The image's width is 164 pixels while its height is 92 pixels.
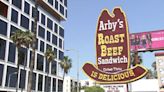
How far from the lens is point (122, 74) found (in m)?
16.0

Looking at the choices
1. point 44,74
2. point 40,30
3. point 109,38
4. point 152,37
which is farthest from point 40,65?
point 109,38

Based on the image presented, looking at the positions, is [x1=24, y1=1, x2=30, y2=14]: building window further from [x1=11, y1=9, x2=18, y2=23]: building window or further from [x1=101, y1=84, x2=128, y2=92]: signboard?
[x1=101, y1=84, x2=128, y2=92]: signboard

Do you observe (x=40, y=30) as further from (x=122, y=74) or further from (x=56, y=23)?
(x=122, y=74)

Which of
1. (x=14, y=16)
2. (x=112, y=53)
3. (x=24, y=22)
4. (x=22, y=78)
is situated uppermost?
(x=14, y=16)

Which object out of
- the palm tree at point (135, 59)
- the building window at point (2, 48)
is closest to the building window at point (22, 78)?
the building window at point (2, 48)

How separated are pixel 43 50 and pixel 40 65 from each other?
5.65m

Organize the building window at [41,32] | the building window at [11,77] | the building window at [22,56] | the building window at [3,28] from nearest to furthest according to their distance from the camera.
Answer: the building window at [3,28], the building window at [11,77], the building window at [22,56], the building window at [41,32]

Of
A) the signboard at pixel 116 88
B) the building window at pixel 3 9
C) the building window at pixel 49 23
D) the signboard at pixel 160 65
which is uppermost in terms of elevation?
the building window at pixel 49 23

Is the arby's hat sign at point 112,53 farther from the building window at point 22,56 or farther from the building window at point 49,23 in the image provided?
the building window at point 49,23

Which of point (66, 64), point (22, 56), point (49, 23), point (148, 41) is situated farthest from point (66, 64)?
point (148, 41)

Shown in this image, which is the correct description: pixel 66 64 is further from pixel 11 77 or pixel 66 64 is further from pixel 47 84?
pixel 11 77

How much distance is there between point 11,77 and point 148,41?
37.5 m

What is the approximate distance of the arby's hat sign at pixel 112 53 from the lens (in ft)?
52.3

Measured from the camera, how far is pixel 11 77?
7406 centimetres
